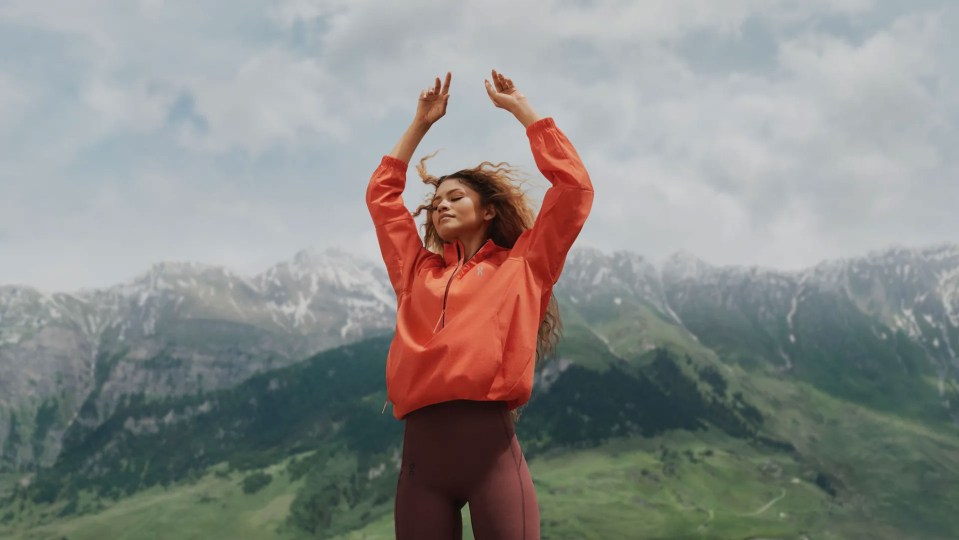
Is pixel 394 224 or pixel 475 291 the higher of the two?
pixel 394 224

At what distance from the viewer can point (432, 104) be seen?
4.97 meters

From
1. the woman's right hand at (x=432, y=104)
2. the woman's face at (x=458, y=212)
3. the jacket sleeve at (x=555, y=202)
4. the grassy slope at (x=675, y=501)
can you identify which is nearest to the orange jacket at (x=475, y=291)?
the jacket sleeve at (x=555, y=202)

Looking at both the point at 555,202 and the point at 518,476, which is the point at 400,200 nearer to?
the point at 555,202

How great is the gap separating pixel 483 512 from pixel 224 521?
186299 mm

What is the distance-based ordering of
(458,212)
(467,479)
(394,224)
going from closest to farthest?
(467,479) → (458,212) → (394,224)

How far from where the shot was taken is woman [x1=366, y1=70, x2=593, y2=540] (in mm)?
4070

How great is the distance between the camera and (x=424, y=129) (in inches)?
196

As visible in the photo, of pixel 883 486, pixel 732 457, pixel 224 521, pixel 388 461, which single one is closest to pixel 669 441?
pixel 732 457

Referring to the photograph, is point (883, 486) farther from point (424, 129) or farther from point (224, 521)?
point (424, 129)

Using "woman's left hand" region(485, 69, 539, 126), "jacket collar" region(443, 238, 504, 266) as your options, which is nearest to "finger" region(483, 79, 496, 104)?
"woman's left hand" region(485, 69, 539, 126)

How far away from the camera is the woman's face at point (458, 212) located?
464 cm

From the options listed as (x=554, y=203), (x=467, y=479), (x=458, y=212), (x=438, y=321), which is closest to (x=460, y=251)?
(x=458, y=212)

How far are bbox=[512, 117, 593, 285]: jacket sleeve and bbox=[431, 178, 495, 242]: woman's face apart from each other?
0.38 meters

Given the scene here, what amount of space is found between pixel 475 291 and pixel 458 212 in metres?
0.60
